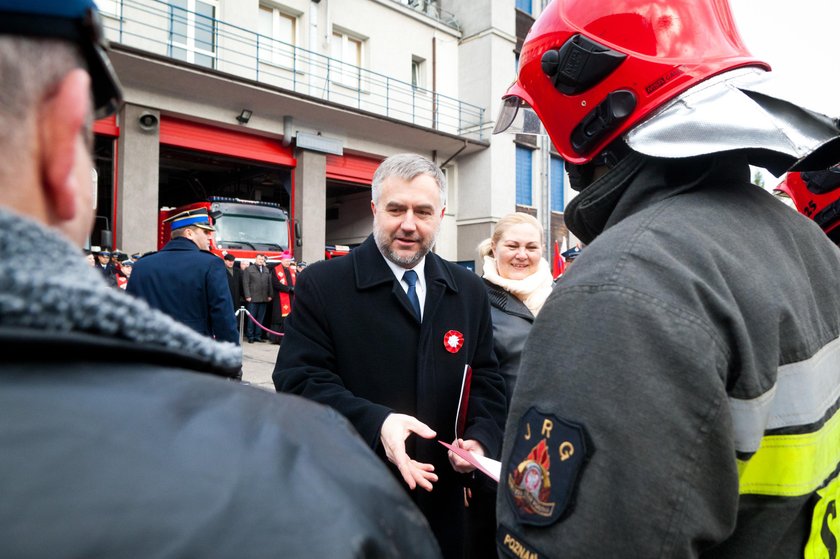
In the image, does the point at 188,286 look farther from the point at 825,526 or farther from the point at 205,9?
the point at 205,9

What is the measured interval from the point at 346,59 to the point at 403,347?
14.5 meters

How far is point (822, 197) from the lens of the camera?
3.21 meters

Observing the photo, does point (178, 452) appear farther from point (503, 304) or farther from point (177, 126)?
point (177, 126)

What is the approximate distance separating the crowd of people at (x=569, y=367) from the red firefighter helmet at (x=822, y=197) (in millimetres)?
2360

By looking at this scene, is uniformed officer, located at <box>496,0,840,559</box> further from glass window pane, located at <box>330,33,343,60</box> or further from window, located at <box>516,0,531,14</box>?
window, located at <box>516,0,531,14</box>

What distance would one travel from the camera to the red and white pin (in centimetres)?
229

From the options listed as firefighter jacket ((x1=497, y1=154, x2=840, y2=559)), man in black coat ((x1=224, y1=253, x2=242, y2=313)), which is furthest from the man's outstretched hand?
man in black coat ((x1=224, y1=253, x2=242, y2=313))

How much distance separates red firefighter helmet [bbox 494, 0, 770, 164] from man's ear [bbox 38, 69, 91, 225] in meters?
1.05

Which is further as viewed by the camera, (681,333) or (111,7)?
(111,7)

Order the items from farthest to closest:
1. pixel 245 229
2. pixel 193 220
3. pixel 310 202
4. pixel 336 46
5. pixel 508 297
Result: pixel 336 46 < pixel 310 202 < pixel 245 229 < pixel 193 220 < pixel 508 297

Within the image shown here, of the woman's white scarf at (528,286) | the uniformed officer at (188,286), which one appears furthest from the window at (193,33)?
the woman's white scarf at (528,286)

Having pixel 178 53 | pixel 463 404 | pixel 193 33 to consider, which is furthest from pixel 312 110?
pixel 463 404

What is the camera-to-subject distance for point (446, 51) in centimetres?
1747

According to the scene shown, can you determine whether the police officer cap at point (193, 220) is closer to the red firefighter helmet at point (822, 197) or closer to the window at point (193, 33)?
the red firefighter helmet at point (822, 197)
